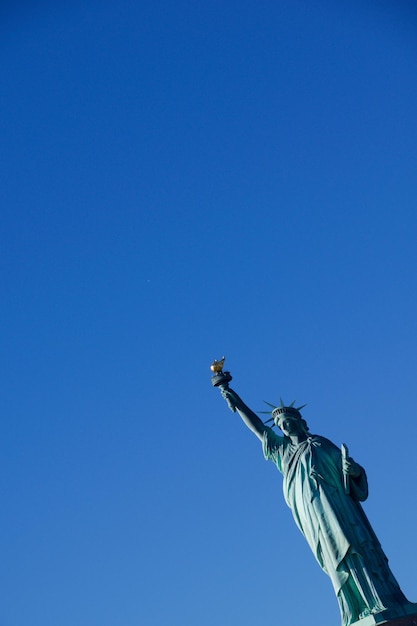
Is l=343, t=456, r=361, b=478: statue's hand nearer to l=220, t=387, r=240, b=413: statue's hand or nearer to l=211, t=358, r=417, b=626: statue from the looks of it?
l=211, t=358, r=417, b=626: statue

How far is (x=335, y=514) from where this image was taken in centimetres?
1780

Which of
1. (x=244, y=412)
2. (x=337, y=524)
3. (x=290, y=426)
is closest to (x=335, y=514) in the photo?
(x=337, y=524)

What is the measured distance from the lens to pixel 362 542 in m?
17.4

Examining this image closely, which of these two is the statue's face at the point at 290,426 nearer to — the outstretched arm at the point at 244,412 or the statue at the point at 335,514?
the statue at the point at 335,514

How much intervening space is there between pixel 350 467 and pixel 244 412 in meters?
3.46

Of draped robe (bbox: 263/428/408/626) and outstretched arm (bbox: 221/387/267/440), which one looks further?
outstretched arm (bbox: 221/387/267/440)

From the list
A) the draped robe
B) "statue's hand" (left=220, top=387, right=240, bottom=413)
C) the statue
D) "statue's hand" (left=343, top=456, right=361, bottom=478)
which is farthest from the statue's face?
"statue's hand" (left=343, top=456, right=361, bottom=478)

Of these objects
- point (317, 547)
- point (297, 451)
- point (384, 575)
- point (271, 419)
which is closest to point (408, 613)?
point (384, 575)

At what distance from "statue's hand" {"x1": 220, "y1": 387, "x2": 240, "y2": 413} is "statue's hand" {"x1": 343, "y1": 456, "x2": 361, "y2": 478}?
11.9ft

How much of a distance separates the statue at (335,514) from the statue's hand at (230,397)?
1.13 feet

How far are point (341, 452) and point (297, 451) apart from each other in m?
1.16

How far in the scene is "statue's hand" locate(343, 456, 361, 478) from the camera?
18.0 m

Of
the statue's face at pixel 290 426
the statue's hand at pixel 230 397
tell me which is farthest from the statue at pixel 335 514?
the statue's hand at pixel 230 397

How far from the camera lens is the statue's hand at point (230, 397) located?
2078 centimetres
